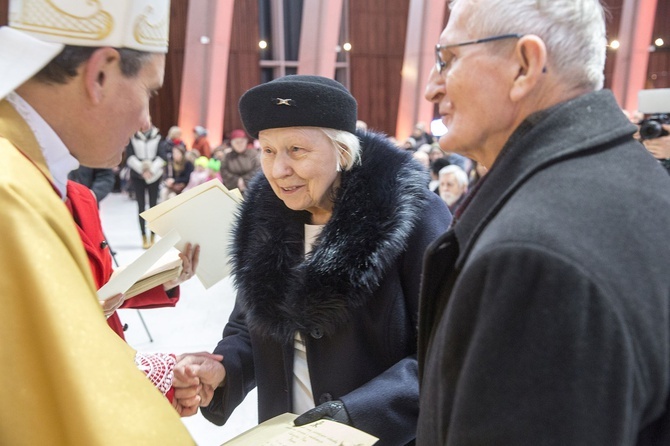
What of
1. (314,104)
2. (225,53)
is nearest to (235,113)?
(225,53)

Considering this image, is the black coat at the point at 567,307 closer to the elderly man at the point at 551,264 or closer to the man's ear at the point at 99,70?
the elderly man at the point at 551,264

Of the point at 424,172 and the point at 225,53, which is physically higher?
the point at 225,53

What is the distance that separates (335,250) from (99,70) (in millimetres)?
742

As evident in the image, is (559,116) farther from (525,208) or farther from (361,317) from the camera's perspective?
(361,317)

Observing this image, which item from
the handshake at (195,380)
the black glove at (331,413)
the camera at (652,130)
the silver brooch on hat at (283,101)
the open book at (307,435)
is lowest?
the handshake at (195,380)

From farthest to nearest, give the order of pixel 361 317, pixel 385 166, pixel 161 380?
pixel 385 166, pixel 361 317, pixel 161 380

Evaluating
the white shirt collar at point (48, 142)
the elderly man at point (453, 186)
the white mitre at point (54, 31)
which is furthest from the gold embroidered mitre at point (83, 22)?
the elderly man at point (453, 186)

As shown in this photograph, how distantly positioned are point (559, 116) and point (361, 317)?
829mm

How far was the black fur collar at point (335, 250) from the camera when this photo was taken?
1.49 metres

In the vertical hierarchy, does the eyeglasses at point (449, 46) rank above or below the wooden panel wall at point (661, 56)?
below

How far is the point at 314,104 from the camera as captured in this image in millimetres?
1565

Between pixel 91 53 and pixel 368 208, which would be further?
pixel 368 208

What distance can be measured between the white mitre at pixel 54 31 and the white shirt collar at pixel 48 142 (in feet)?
0.11

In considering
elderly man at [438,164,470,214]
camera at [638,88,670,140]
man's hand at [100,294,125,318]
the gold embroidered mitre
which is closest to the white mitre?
the gold embroidered mitre
